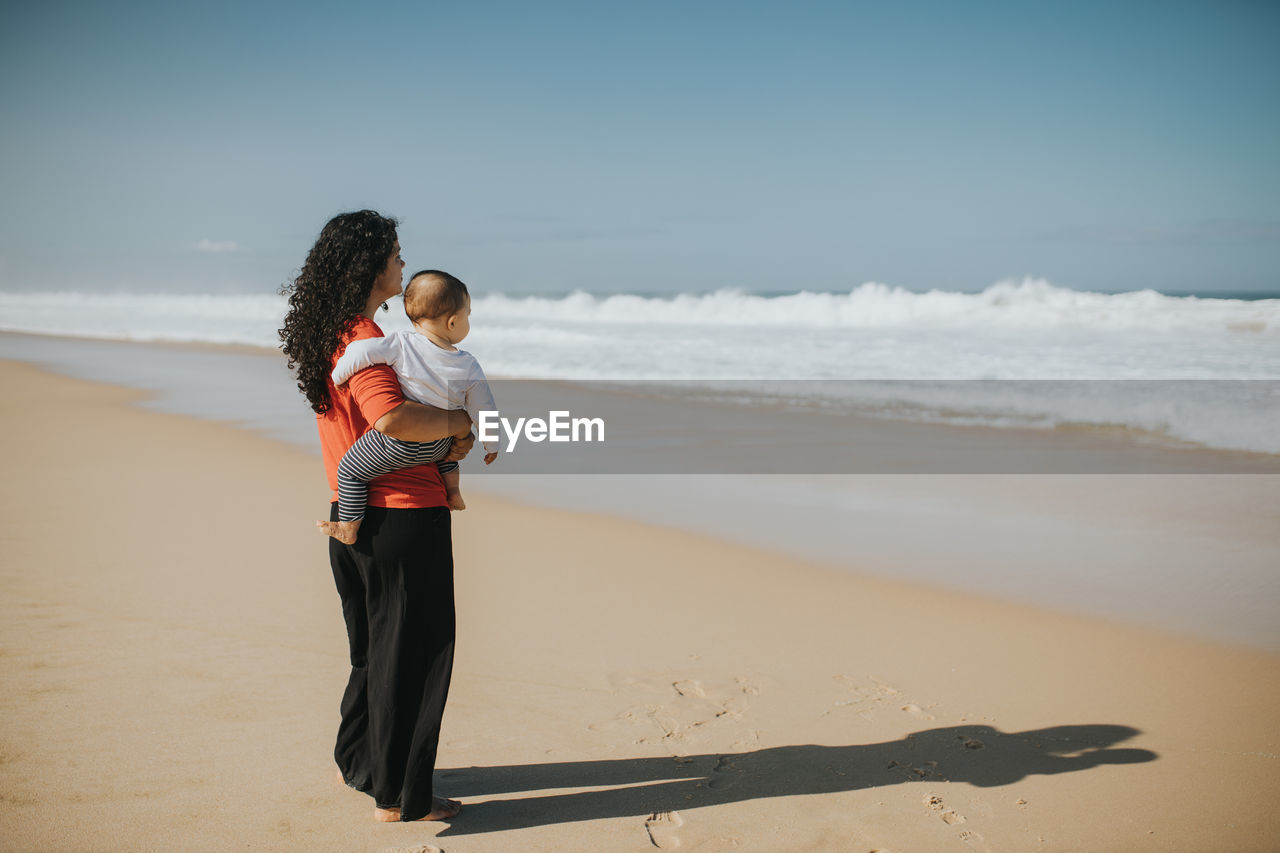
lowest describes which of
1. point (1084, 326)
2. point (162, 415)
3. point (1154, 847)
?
point (1154, 847)

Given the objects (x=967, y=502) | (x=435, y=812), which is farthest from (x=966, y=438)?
(x=435, y=812)

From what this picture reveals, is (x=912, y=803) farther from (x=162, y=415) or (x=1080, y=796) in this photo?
(x=162, y=415)

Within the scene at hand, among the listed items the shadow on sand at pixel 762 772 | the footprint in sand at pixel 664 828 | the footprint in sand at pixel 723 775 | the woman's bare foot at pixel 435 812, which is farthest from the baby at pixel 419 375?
the footprint in sand at pixel 723 775

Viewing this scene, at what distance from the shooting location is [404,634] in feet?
9.50

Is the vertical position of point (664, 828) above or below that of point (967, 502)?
below

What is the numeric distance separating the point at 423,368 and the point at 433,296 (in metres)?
0.22

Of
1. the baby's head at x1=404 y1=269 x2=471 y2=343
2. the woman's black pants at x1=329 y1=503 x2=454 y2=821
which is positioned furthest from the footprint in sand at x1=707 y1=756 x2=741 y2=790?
the baby's head at x1=404 y1=269 x2=471 y2=343

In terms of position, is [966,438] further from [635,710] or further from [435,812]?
[435,812]

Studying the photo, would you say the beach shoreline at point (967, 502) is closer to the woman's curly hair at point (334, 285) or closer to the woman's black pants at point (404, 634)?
the woman's black pants at point (404, 634)

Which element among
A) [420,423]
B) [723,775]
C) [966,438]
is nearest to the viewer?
[420,423]

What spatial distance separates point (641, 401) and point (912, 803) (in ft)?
33.3

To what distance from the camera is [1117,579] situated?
5445 millimetres

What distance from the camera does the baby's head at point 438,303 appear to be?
Result: 2764 millimetres

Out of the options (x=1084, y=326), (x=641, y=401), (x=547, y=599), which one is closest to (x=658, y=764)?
(x=547, y=599)
